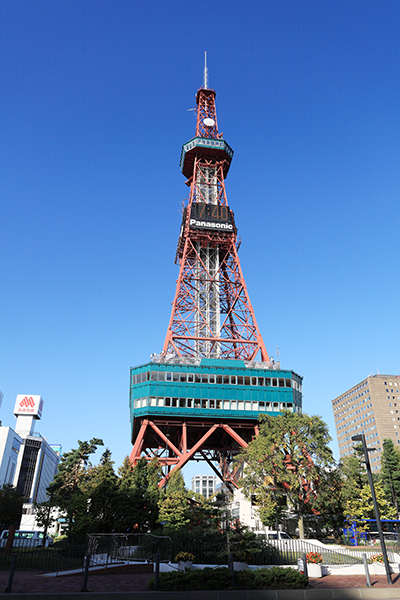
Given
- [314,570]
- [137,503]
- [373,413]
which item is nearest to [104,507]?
[137,503]

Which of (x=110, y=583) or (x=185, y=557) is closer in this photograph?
(x=110, y=583)

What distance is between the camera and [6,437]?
4783 inches

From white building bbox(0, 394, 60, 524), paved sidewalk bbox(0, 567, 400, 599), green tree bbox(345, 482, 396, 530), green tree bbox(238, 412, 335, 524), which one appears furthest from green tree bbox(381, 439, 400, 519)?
white building bbox(0, 394, 60, 524)

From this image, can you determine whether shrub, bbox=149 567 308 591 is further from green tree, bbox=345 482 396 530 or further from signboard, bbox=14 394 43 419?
signboard, bbox=14 394 43 419

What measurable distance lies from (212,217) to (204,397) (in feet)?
132

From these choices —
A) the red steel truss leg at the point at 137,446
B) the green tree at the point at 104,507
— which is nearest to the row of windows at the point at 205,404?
the red steel truss leg at the point at 137,446

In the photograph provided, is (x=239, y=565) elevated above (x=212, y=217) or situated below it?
below

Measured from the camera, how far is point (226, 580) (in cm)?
1758

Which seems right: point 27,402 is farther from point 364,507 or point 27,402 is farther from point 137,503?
point 137,503

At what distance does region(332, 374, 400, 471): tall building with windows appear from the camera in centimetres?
14888

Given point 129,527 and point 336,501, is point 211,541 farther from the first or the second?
point 336,501

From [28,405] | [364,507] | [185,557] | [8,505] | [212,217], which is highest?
[212,217]

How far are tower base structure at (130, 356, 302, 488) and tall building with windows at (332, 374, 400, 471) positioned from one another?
91178 millimetres

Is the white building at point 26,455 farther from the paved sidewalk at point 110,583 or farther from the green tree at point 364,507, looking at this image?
the paved sidewalk at point 110,583
